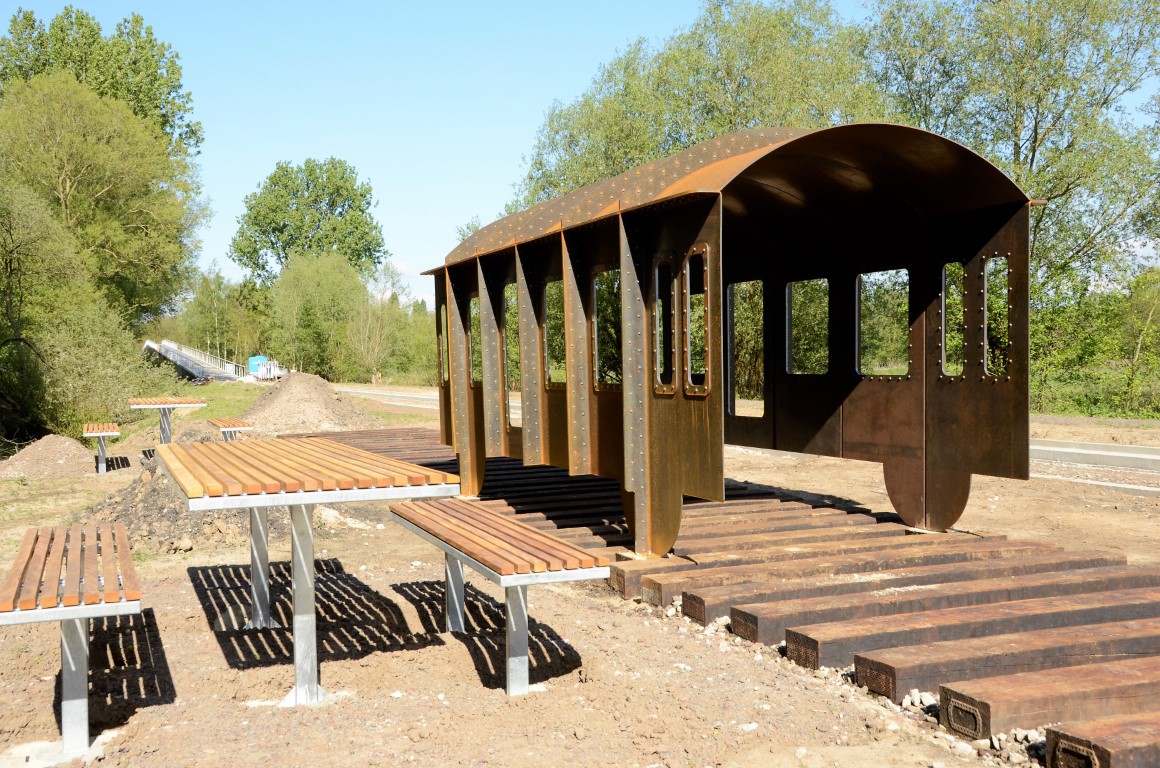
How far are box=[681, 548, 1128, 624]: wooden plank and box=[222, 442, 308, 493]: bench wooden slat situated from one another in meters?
2.71

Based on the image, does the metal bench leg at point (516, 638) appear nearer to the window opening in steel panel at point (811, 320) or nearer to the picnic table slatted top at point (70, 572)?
the picnic table slatted top at point (70, 572)

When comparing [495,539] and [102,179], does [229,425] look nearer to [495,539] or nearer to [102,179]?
[495,539]

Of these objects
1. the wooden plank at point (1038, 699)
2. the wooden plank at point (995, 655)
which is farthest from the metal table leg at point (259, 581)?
the wooden plank at point (1038, 699)

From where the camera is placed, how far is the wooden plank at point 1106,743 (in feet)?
12.3

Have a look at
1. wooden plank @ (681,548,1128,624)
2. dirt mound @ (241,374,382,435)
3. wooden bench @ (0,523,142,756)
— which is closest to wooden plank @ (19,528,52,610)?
wooden bench @ (0,523,142,756)

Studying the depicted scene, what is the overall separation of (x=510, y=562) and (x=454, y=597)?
1.65 m

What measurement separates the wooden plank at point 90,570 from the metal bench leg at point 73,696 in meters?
0.14

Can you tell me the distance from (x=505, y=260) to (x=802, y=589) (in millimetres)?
4443

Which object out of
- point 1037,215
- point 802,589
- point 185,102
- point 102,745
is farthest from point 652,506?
point 185,102

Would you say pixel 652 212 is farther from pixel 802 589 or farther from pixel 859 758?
pixel 859 758

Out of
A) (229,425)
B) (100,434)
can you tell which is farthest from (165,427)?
(229,425)

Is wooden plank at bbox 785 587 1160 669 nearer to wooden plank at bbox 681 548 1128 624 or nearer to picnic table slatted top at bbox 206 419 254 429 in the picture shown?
wooden plank at bbox 681 548 1128 624

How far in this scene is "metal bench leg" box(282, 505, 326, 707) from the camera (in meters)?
4.99

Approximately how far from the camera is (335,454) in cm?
670
